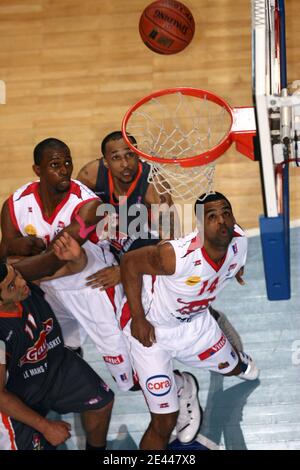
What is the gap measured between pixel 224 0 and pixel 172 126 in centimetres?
129

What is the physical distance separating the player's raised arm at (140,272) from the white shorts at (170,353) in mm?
78

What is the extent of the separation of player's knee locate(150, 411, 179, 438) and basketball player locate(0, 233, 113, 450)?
0.30 m

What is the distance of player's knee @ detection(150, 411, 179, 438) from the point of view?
226 inches

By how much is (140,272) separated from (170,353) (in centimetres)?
52

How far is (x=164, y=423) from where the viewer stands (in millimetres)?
5754

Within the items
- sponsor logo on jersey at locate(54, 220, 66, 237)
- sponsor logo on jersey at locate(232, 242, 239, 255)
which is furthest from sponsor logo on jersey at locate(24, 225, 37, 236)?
sponsor logo on jersey at locate(232, 242, 239, 255)

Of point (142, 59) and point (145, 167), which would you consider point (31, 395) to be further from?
point (142, 59)

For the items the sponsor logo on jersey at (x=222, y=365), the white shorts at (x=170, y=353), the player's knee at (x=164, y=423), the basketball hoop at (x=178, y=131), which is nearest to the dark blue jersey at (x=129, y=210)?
the basketball hoop at (x=178, y=131)

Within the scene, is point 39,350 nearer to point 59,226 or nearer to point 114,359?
point 114,359

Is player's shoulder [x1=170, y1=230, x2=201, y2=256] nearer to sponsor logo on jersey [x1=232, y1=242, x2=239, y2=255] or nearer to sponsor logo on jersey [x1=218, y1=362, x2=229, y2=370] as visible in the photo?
sponsor logo on jersey [x1=232, y1=242, x2=239, y2=255]

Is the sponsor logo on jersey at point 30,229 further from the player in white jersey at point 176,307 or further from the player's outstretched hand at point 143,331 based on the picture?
the player's outstretched hand at point 143,331

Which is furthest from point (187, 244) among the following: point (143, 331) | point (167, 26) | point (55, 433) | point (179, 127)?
point (167, 26)

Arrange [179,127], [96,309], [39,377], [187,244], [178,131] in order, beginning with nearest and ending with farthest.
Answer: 1. [187,244]
2. [39,377]
3. [96,309]
4. [178,131]
5. [179,127]
